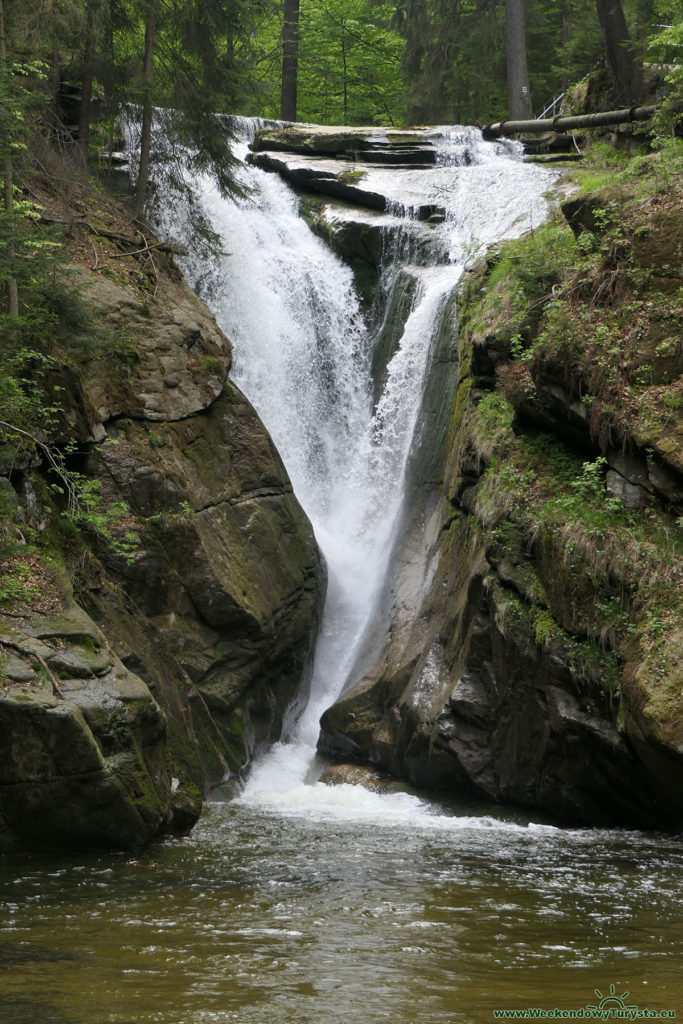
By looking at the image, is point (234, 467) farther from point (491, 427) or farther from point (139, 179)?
point (139, 179)

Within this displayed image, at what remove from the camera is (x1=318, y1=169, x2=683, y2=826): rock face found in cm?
949

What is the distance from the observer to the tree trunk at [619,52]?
18.8m

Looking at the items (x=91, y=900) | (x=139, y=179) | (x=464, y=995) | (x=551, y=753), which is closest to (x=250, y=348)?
(x=139, y=179)

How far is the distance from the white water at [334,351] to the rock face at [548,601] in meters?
1.16

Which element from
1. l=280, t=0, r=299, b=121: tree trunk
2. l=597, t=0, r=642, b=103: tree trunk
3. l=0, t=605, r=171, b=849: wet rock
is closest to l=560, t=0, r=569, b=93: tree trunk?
l=597, t=0, r=642, b=103: tree trunk

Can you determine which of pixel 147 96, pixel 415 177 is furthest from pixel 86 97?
pixel 415 177

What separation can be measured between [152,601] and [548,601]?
4919 millimetres

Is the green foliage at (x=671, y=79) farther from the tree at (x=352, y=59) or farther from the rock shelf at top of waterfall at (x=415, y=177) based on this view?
the tree at (x=352, y=59)

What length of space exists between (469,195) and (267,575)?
1028cm

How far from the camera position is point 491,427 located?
12.7 meters

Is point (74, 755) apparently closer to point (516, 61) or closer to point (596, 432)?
point (596, 432)

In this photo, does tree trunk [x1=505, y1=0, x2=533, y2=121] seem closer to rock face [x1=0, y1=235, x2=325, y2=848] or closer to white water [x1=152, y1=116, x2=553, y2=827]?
white water [x1=152, y1=116, x2=553, y2=827]

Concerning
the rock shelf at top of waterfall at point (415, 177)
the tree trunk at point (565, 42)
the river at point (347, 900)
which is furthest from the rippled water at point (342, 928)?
the tree trunk at point (565, 42)

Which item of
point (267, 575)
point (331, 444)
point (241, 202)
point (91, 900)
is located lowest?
point (91, 900)
